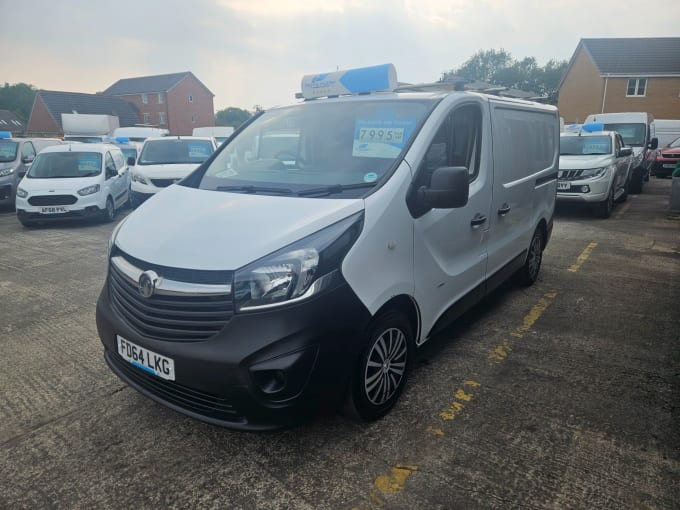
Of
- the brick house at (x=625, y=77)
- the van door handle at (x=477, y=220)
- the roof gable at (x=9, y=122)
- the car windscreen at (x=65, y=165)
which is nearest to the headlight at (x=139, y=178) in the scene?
the car windscreen at (x=65, y=165)

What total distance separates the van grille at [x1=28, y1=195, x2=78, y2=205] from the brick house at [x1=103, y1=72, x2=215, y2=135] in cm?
5119

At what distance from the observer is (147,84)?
5891cm

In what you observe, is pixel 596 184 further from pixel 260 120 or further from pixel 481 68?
pixel 481 68

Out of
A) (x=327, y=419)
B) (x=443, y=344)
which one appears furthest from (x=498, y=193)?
(x=327, y=419)

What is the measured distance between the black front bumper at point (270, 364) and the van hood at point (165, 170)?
28.5 ft

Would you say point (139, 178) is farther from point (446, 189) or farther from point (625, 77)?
point (625, 77)

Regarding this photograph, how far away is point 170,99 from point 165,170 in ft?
167

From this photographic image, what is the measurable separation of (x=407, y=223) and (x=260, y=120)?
176cm

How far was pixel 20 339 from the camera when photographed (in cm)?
416

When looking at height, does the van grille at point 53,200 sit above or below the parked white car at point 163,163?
below

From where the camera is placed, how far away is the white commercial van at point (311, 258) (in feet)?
7.36

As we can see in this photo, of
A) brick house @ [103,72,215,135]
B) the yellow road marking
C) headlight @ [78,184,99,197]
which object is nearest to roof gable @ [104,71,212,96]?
brick house @ [103,72,215,135]

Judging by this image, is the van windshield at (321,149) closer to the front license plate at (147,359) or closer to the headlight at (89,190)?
the front license plate at (147,359)

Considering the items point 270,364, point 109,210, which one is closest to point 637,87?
point 109,210
